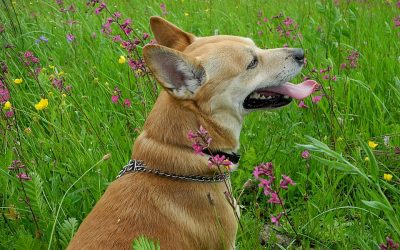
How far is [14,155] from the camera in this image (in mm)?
3039

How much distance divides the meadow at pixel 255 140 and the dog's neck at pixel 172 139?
30 centimetres

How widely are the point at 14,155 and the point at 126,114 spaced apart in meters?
0.89

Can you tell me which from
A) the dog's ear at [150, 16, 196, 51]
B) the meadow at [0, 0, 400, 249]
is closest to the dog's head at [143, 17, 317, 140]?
the dog's ear at [150, 16, 196, 51]

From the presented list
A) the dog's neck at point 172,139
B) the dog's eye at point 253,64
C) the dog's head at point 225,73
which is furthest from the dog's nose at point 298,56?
the dog's neck at point 172,139

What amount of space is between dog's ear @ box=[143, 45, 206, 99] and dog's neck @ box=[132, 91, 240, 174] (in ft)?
0.27

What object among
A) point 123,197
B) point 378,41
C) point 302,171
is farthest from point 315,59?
point 123,197

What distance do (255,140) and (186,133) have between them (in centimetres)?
108

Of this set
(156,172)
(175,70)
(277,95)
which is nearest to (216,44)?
(175,70)

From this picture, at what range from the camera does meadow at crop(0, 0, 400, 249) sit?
2.38 m

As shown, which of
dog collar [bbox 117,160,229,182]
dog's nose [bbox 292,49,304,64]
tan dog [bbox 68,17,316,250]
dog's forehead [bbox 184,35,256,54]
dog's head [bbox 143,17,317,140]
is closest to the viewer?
tan dog [bbox 68,17,316,250]

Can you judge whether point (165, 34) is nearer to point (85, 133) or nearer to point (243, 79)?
point (243, 79)

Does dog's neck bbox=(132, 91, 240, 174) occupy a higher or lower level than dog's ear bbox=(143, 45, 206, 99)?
lower

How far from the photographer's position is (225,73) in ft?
8.59

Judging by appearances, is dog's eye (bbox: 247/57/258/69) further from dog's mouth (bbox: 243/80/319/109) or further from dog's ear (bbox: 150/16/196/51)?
dog's ear (bbox: 150/16/196/51)
